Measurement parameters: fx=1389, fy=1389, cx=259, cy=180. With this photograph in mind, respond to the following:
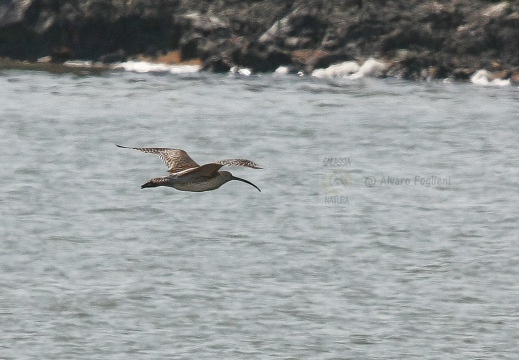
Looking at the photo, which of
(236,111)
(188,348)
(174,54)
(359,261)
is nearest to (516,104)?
(236,111)

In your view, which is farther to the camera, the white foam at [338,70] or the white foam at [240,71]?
the white foam at [240,71]

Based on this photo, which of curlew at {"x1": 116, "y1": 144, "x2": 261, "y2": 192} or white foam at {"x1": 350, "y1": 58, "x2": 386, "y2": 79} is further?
white foam at {"x1": 350, "y1": 58, "x2": 386, "y2": 79}

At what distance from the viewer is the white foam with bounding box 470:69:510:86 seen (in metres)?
47.8

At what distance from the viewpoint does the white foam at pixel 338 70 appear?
5038 centimetres

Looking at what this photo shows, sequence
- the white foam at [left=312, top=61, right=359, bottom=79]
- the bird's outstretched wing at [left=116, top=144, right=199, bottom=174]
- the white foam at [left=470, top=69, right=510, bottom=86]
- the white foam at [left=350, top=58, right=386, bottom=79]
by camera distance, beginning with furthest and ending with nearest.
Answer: the white foam at [left=312, top=61, right=359, bottom=79] → the white foam at [left=350, top=58, right=386, bottom=79] → the white foam at [left=470, top=69, right=510, bottom=86] → the bird's outstretched wing at [left=116, top=144, right=199, bottom=174]

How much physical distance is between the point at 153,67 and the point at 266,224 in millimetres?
25453

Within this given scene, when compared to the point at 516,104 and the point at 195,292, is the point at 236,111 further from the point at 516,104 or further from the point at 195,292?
the point at 195,292

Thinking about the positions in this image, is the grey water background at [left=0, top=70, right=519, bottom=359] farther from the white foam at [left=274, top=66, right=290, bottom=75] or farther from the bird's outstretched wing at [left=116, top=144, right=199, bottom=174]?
the bird's outstretched wing at [left=116, top=144, right=199, bottom=174]

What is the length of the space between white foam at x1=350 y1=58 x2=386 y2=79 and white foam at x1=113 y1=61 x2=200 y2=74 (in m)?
6.23

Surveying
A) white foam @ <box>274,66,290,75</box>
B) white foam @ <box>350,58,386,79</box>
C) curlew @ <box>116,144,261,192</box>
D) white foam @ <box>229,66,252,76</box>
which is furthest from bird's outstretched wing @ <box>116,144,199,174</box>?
white foam @ <box>274,66,290,75</box>

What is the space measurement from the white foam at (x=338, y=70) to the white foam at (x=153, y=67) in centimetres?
481

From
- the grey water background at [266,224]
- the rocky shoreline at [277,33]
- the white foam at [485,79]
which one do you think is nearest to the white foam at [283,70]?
the rocky shoreline at [277,33]

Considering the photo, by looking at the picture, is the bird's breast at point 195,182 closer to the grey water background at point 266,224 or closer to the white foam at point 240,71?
the grey water background at point 266,224

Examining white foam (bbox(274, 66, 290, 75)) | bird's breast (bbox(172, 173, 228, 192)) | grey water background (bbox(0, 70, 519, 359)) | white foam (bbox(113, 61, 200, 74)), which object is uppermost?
bird's breast (bbox(172, 173, 228, 192))
